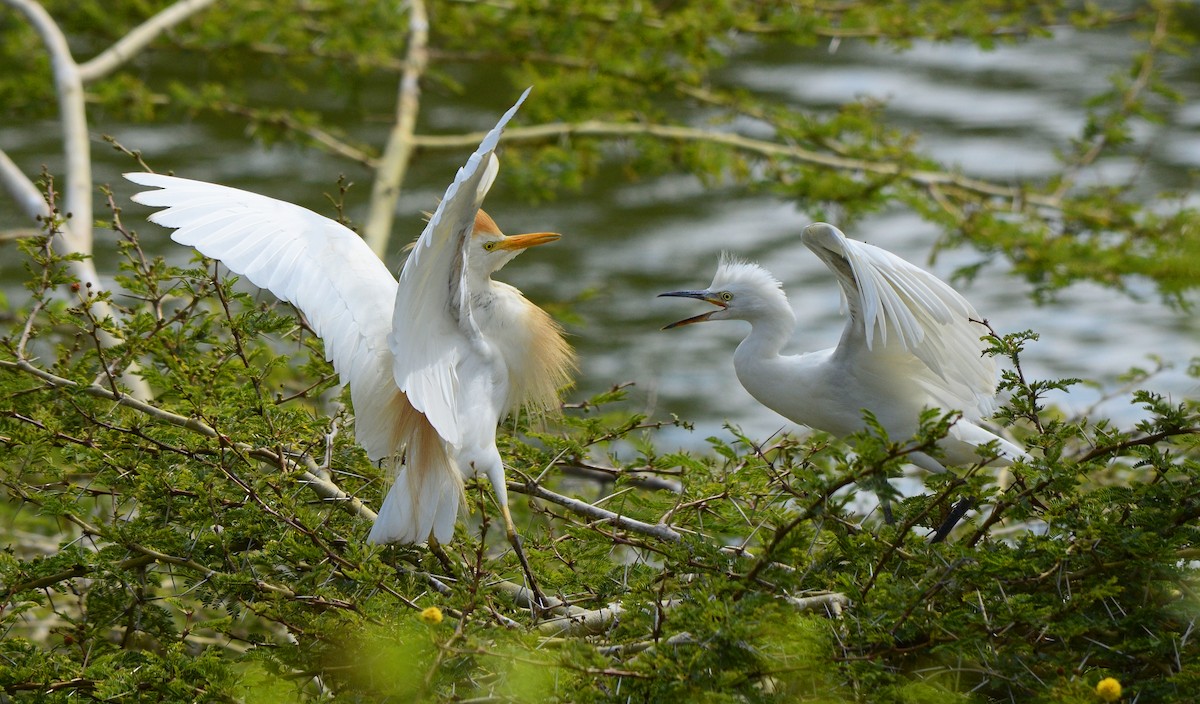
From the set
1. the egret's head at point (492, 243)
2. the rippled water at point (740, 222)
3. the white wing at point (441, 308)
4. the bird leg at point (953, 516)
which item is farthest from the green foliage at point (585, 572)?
the rippled water at point (740, 222)

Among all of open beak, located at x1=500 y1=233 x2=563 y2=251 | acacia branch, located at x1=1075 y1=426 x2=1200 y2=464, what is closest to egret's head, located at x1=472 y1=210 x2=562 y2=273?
open beak, located at x1=500 y1=233 x2=563 y2=251

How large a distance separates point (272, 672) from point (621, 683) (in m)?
0.66

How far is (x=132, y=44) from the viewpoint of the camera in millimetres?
5320

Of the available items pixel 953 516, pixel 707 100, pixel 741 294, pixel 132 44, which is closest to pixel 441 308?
pixel 741 294

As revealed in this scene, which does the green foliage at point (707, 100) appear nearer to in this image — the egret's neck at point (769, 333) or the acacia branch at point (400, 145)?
the acacia branch at point (400, 145)

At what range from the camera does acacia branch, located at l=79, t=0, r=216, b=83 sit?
512 cm

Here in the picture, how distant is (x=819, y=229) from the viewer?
9.54 feet

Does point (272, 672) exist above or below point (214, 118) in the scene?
above

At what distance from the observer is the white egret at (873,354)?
9.37 ft

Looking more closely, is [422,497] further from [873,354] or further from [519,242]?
[873,354]

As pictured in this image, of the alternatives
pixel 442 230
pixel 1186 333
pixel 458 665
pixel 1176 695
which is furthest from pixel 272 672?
pixel 1186 333

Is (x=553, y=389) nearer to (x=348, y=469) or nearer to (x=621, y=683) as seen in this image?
(x=348, y=469)

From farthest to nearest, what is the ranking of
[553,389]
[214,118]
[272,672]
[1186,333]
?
[214,118]
[1186,333]
[553,389]
[272,672]

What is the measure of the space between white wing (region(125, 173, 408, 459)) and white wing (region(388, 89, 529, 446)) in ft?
0.30
